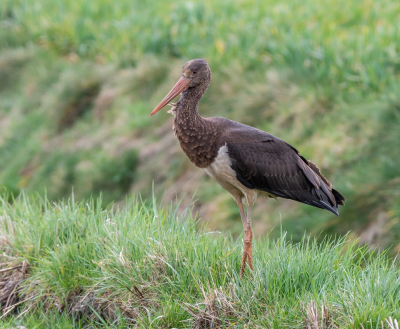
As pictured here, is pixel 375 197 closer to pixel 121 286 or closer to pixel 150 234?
pixel 150 234

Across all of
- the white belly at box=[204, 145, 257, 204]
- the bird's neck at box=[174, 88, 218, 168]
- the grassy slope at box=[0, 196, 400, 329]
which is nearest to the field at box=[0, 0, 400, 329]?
the grassy slope at box=[0, 196, 400, 329]

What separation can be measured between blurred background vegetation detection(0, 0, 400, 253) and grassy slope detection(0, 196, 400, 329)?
3.24 ft

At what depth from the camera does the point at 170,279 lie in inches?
151

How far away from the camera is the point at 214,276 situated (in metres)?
3.79

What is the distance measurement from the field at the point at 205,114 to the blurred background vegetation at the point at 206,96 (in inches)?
0.9

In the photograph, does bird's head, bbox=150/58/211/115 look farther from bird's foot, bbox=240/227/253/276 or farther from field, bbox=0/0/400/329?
bird's foot, bbox=240/227/253/276

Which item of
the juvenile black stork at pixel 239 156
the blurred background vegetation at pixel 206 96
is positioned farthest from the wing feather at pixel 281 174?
the blurred background vegetation at pixel 206 96

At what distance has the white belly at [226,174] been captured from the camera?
14.0ft

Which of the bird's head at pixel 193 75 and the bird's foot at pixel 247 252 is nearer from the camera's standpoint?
the bird's foot at pixel 247 252

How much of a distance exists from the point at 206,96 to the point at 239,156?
466 cm

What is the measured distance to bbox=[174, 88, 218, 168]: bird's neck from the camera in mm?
4242

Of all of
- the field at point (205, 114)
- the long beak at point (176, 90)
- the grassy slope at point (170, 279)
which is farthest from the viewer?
the long beak at point (176, 90)

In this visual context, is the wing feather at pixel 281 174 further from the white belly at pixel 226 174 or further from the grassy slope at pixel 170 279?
the grassy slope at pixel 170 279

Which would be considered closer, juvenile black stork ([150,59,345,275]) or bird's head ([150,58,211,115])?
juvenile black stork ([150,59,345,275])
